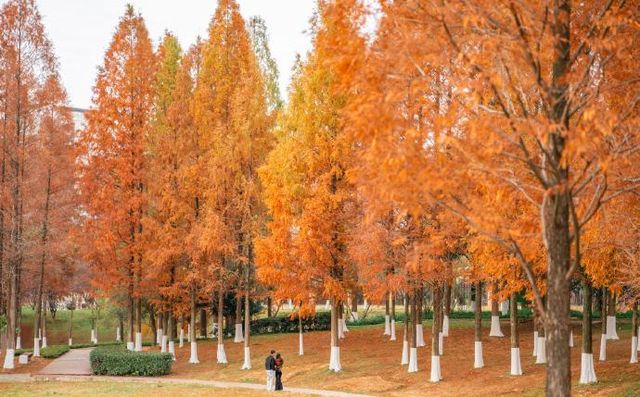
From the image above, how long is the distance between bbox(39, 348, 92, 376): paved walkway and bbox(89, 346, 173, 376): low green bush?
0.91 meters

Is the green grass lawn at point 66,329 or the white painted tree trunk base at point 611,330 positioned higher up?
the white painted tree trunk base at point 611,330

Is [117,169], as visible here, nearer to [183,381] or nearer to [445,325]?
[183,381]

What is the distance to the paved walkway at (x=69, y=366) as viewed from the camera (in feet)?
93.4

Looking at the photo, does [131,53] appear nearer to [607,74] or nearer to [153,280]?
[153,280]

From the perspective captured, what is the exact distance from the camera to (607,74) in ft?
27.0

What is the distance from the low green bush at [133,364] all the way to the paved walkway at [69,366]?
912mm

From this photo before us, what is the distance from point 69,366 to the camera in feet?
99.7

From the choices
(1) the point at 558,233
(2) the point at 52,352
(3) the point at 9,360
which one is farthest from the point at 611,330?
(2) the point at 52,352

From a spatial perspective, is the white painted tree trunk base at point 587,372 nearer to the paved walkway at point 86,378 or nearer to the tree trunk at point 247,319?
the paved walkway at point 86,378

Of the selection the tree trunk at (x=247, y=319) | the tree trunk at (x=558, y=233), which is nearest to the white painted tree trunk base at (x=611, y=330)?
the tree trunk at (x=247, y=319)

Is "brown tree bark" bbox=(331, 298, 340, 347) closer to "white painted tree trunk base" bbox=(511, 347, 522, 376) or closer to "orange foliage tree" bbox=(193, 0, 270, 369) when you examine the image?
"orange foliage tree" bbox=(193, 0, 270, 369)

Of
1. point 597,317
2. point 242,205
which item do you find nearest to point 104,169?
point 242,205

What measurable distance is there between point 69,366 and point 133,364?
177 inches

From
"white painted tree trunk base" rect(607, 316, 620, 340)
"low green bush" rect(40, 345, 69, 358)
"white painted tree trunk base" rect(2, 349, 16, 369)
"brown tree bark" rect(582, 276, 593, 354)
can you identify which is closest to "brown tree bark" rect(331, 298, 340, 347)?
"brown tree bark" rect(582, 276, 593, 354)
